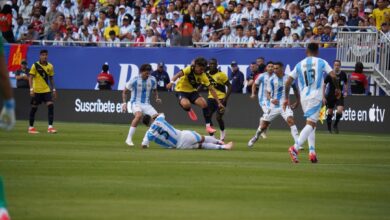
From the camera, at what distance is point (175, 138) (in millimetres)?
24250

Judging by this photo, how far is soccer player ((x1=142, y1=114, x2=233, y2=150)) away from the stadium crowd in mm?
13013

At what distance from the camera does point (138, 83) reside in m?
27.0

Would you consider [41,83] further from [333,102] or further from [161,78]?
[333,102]

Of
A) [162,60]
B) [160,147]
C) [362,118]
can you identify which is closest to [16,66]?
[162,60]

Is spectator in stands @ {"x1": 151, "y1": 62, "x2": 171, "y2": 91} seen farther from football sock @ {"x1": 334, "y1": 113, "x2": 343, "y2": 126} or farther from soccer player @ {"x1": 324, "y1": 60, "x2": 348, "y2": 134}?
football sock @ {"x1": 334, "y1": 113, "x2": 343, "y2": 126}

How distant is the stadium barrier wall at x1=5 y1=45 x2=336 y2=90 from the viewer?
38.4 meters

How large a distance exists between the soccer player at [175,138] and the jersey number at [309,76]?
4113 millimetres

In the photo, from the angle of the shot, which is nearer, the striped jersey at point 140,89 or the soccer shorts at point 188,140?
the soccer shorts at point 188,140

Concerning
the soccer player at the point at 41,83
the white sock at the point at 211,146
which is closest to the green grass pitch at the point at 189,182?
the white sock at the point at 211,146

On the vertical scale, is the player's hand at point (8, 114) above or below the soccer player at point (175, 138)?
above

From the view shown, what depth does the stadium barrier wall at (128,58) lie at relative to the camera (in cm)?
3841

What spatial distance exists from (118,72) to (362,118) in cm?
1148

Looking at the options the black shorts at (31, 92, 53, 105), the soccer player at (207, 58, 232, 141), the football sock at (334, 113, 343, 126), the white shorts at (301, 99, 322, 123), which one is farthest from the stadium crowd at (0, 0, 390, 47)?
the white shorts at (301, 99, 322, 123)

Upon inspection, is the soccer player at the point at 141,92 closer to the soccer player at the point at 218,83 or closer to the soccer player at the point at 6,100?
the soccer player at the point at 218,83
